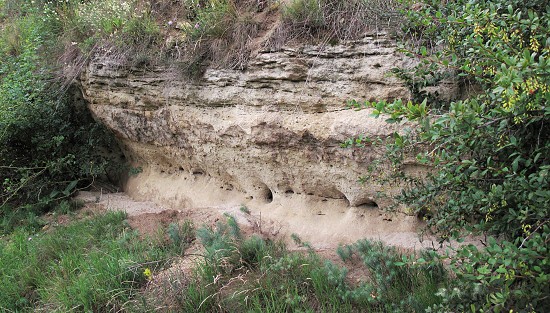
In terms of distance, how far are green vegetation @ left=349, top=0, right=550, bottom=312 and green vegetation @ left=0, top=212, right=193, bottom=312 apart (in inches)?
106

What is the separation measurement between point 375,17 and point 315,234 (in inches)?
89.7

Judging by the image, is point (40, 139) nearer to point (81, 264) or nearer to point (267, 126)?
point (81, 264)

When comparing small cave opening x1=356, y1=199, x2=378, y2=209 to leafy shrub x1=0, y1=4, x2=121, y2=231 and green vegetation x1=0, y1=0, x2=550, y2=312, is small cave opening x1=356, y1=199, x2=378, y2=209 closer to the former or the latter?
green vegetation x1=0, y1=0, x2=550, y2=312

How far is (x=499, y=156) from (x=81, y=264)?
157 inches

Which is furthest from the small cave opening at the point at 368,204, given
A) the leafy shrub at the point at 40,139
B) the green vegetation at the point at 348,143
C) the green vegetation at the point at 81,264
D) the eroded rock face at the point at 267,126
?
the leafy shrub at the point at 40,139

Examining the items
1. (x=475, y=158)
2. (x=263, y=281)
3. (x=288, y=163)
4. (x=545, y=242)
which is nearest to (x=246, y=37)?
(x=288, y=163)

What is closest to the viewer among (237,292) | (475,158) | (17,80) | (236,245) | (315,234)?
(475,158)

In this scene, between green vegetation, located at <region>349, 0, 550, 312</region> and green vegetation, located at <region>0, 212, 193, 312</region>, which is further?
green vegetation, located at <region>0, 212, 193, 312</region>

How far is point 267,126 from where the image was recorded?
588 centimetres

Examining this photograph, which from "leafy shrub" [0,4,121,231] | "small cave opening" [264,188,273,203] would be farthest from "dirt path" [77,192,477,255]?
"leafy shrub" [0,4,121,231]

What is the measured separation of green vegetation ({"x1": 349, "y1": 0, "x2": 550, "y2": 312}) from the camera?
2.71 m

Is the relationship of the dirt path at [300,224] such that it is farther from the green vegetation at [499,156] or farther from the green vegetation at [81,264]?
the green vegetation at [499,156]

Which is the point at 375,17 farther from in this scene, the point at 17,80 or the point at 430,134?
the point at 17,80

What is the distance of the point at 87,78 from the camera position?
26.5ft
